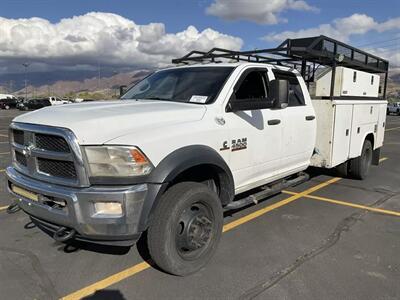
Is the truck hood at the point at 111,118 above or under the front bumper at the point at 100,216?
above

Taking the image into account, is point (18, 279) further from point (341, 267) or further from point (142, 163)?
point (341, 267)

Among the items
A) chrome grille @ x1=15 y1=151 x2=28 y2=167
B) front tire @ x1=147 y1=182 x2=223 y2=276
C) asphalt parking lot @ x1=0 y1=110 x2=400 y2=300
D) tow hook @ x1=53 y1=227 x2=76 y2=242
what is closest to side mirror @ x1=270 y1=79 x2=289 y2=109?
front tire @ x1=147 y1=182 x2=223 y2=276

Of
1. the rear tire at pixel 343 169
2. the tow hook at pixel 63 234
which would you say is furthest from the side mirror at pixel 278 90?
the rear tire at pixel 343 169

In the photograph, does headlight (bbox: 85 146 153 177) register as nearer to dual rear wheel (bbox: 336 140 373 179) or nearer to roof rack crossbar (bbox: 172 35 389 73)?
roof rack crossbar (bbox: 172 35 389 73)

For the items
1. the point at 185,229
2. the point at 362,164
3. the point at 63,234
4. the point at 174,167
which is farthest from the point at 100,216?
the point at 362,164

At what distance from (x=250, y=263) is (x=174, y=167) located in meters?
1.36

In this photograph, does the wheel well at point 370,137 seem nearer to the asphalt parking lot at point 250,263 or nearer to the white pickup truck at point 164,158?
the asphalt parking lot at point 250,263

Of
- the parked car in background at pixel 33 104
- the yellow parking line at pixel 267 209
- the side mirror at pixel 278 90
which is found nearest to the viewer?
the side mirror at pixel 278 90

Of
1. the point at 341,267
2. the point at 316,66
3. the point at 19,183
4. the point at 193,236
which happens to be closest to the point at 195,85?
the point at 193,236

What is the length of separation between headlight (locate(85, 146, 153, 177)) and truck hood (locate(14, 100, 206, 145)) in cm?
8

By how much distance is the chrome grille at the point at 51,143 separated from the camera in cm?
327

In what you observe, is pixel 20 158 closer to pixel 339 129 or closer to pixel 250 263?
pixel 250 263

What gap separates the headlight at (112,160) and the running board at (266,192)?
60.1 inches

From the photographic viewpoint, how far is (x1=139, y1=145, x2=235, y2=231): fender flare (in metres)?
3.24
